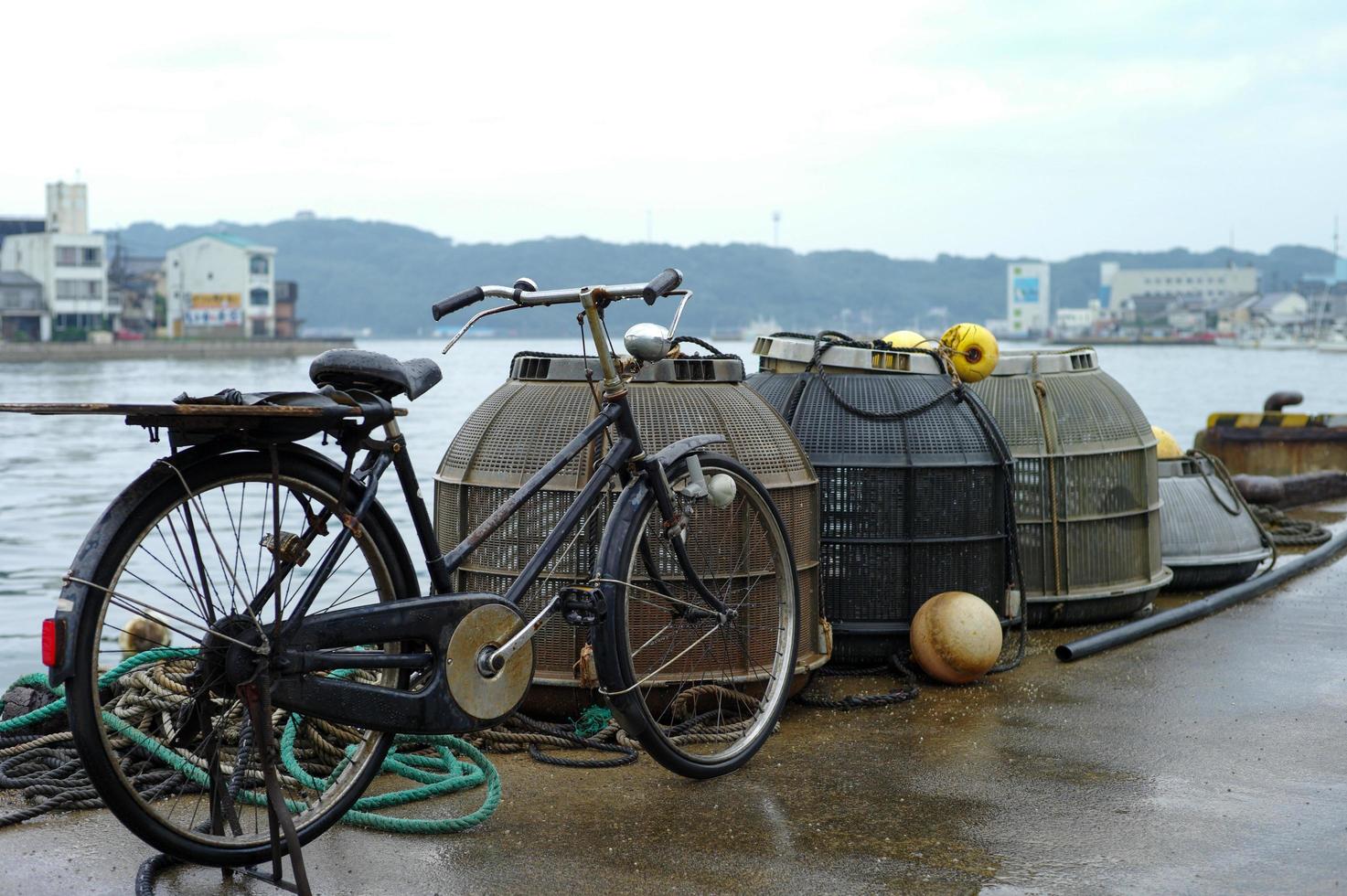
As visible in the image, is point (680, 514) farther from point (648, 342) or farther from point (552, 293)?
point (552, 293)

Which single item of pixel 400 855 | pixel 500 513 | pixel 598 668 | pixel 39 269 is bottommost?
pixel 400 855

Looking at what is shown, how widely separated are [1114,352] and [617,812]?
6945 inches

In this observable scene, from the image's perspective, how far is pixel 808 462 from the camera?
6070mm

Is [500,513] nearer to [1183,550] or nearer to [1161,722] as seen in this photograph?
[1161,722]

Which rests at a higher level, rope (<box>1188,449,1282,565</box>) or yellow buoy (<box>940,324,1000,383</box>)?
yellow buoy (<box>940,324,1000,383</box>)

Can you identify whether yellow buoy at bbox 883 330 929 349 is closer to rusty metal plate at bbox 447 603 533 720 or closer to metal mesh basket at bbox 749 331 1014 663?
A: metal mesh basket at bbox 749 331 1014 663

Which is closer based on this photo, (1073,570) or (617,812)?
(617,812)

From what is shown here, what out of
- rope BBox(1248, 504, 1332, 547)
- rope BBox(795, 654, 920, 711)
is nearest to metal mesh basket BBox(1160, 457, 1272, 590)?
rope BBox(1248, 504, 1332, 547)

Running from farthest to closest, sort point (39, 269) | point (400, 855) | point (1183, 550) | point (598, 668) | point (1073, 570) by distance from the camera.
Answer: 1. point (39, 269)
2. point (1183, 550)
3. point (1073, 570)
4. point (598, 668)
5. point (400, 855)

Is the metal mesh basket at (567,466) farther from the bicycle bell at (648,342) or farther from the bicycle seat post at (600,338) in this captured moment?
the bicycle seat post at (600,338)

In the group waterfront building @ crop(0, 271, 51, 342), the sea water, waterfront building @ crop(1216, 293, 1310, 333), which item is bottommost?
the sea water

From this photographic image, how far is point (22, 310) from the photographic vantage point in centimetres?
9619

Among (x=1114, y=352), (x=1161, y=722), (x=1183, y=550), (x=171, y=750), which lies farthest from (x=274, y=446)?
(x=1114, y=352)

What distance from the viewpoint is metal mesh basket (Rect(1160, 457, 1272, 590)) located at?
29.3 ft
